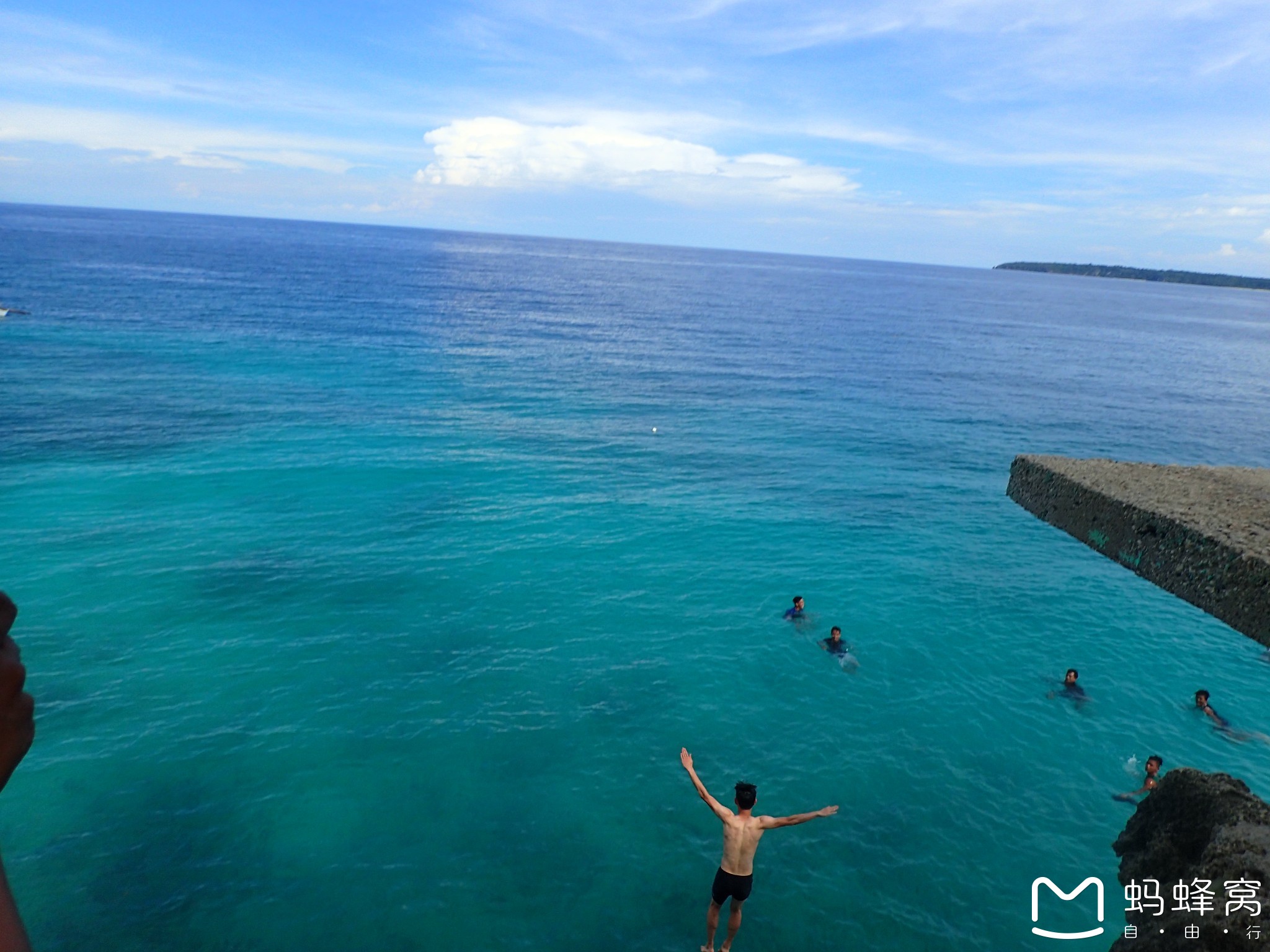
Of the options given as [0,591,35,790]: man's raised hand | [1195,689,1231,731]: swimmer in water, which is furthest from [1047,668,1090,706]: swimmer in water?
[0,591,35,790]: man's raised hand

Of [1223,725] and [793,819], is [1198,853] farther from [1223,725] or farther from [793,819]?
[1223,725]

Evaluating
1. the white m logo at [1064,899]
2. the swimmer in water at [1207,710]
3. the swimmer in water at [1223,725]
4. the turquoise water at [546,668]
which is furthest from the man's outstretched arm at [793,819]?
the swimmer in water at [1207,710]

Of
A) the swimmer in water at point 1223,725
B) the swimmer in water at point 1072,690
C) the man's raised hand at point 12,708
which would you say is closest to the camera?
the man's raised hand at point 12,708

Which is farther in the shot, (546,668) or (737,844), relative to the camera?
(546,668)

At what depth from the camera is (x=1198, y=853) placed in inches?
273

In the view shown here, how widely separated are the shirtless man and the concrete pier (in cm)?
583

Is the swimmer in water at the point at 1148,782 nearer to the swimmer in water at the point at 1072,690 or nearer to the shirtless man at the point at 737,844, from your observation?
the swimmer in water at the point at 1072,690

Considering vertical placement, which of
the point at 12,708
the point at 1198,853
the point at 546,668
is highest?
the point at 12,708

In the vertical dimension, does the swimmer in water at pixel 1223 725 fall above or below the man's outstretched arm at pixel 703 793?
below

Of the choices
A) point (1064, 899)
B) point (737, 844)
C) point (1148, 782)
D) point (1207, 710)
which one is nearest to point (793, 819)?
point (737, 844)

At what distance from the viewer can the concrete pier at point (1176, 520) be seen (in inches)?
184

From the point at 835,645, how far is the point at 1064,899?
817cm

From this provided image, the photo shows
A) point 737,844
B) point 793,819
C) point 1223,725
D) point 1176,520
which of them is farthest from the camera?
point 1223,725

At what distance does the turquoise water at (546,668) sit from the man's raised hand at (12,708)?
40.8 feet
